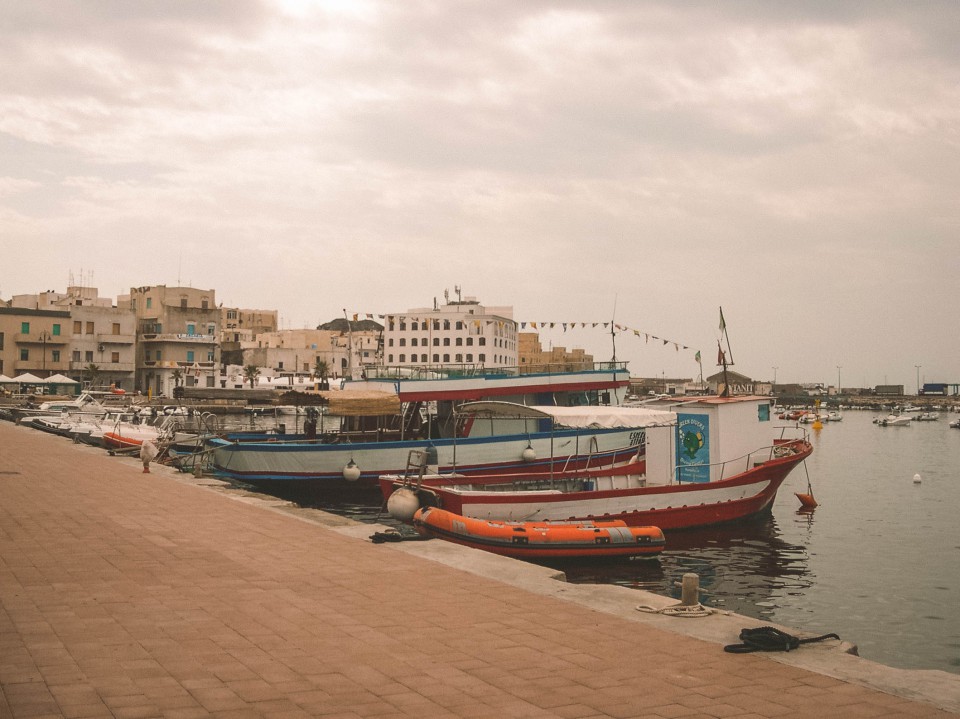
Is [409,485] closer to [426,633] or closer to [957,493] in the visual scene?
[426,633]

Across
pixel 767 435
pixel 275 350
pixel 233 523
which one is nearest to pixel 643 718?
pixel 233 523

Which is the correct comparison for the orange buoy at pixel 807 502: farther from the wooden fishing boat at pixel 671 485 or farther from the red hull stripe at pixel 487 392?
the red hull stripe at pixel 487 392

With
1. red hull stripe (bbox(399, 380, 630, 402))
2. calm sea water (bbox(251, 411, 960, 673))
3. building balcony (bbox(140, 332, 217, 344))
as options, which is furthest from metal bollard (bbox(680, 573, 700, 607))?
building balcony (bbox(140, 332, 217, 344))

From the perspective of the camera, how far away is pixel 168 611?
26.3ft

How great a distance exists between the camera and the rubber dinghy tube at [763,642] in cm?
726

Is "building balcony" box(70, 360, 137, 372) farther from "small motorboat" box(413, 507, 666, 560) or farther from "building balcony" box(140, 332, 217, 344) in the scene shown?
"small motorboat" box(413, 507, 666, 560)

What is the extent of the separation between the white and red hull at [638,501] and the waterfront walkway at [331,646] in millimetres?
8031

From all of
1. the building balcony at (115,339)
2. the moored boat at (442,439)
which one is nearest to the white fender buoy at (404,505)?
the moored boat at (442,439)

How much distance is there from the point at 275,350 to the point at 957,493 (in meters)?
91.1

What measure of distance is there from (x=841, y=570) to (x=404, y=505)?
1069 cm

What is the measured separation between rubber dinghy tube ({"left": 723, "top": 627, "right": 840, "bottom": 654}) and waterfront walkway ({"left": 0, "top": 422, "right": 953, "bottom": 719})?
11 centimetres

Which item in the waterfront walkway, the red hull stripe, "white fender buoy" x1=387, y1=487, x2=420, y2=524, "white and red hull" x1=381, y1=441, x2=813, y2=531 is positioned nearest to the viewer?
the waterfront walkway

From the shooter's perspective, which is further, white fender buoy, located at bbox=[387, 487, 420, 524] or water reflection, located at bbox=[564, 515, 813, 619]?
white fender buoy, located at bbox=[387, 487, 420, 524]

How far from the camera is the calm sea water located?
1527 centimetres
